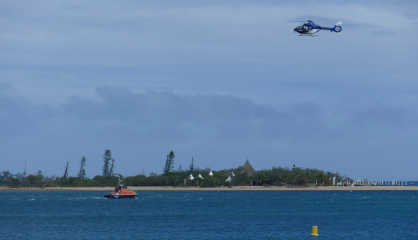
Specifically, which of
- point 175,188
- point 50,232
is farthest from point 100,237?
point 175,188

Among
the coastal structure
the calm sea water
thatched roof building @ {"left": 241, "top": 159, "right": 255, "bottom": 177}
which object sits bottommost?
the calm sea water

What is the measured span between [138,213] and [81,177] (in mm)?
121639

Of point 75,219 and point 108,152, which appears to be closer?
point 75,219

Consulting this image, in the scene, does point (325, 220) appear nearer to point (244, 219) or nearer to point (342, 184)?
point (244, 219)

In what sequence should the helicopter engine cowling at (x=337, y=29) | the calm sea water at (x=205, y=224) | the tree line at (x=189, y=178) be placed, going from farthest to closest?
1. the tree line at (x=189, y=178)
2. the helicopter engine cowling at (x=337, y=29)
3. the calm sea water at (x=205, y=224)

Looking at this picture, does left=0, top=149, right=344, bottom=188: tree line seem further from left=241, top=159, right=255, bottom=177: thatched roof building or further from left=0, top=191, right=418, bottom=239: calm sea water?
left=0, top=191, right=418, bottom=239: calm sea water

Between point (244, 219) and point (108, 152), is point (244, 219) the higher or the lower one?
the lower one

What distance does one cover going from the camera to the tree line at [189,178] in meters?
181

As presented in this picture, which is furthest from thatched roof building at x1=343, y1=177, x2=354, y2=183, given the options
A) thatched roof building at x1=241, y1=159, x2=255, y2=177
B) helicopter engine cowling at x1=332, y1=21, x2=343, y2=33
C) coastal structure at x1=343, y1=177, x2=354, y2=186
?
helicopter engine cowling at x1=332, y1=21, x2=343, y2=33

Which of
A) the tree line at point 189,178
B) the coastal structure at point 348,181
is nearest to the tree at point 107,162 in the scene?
the tree line at point 189,178

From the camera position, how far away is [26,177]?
18738cm

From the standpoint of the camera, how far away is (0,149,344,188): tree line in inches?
7126

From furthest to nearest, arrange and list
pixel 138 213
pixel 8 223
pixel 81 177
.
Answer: pixel 81 177 → pixel 138 213 → pixel 8 223

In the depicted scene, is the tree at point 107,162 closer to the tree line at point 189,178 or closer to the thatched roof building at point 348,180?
the tree line at point 189,178
